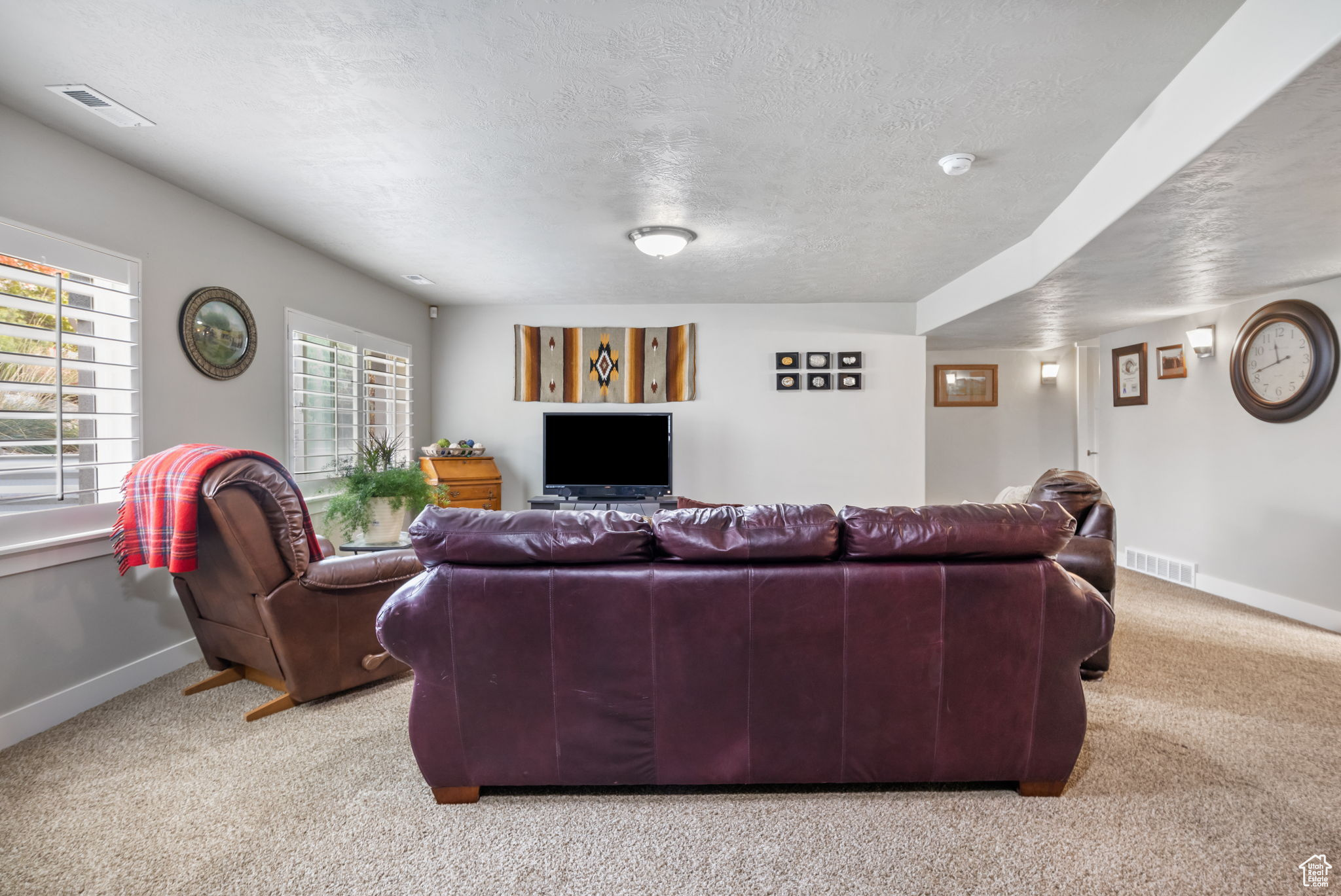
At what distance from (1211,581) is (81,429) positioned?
23.0ft

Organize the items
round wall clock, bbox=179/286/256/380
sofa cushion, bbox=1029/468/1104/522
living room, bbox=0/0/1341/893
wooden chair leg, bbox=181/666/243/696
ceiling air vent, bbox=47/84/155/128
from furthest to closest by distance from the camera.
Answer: round wall clock, bbox=179/286/256/380
sofa cushion, bbox=1029/468/1104/522
wooden chair leg, bbox=181/666/243/696
ceiling air vent, bbox=47/84/155/128
living room, bbox=0/0/1341/893

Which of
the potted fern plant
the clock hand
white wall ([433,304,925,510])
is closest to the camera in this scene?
the potted fern plant

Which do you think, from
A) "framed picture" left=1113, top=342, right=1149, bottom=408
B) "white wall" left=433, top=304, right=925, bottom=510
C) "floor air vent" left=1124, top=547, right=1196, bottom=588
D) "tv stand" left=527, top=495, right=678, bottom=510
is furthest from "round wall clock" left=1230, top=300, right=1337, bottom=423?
"tv stand" left=527, top=495, right=678, bottom=510

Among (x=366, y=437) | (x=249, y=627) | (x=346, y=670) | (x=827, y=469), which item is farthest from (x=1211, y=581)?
(x=366, y=437)

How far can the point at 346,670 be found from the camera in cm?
264

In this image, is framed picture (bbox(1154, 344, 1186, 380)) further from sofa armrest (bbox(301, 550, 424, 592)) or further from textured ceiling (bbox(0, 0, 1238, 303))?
sofa armrest (bbox(301, 550, 424, 592))

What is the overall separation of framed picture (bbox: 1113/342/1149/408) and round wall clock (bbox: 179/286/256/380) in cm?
668

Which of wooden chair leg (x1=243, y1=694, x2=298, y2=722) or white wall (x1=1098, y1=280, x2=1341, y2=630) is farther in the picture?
white wall (x1=1098, y1=280, x2=1341, y2=630)

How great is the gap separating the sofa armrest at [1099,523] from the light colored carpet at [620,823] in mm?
808

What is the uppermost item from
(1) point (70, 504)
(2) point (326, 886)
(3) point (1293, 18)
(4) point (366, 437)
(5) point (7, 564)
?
(3) point (1293, 18)

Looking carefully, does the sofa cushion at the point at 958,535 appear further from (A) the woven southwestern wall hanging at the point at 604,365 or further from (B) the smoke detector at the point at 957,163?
(A) the woven southwestern wall hanging at the point at 604,365

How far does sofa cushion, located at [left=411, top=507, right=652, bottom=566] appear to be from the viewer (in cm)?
179

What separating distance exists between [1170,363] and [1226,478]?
1037 millimetres

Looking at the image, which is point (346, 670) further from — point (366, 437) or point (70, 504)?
point (366, 437)
